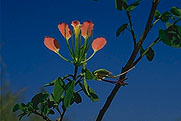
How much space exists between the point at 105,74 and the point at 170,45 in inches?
5.6

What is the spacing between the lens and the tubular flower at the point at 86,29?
734 millimetres

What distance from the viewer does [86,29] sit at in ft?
2.43

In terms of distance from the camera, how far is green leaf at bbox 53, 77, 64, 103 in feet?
2.32

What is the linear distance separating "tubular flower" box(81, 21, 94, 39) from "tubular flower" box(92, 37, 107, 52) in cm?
2

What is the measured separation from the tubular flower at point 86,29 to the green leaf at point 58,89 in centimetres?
10

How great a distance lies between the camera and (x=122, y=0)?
78cm

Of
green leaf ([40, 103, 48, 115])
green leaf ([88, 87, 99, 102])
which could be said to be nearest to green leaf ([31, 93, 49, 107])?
green leaf ([40, 103, 48, 115])

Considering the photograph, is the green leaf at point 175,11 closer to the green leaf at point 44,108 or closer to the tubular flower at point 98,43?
the tubular flower at point 98,43

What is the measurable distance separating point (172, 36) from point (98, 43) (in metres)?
0.15

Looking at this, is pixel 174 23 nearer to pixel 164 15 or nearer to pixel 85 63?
pixel 164 15

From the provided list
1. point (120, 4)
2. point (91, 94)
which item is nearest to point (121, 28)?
point (120, 4)

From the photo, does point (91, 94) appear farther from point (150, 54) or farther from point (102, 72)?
point (150, 54)

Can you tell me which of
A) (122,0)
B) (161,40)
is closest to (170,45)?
(161,40)

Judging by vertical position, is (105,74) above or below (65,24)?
below
